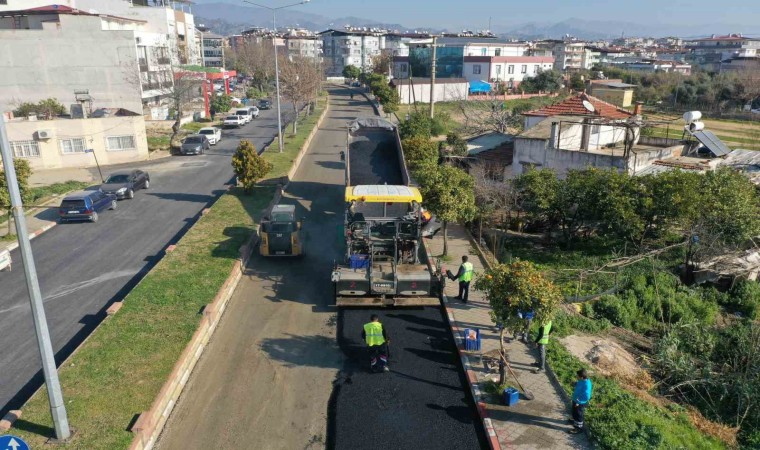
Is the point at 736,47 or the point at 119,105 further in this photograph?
the point at 736,47

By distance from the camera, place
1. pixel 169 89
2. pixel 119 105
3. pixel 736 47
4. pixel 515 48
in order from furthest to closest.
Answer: pixel 736 47 → pixel 515 48 → pixel 169 89 → pixel 119 105

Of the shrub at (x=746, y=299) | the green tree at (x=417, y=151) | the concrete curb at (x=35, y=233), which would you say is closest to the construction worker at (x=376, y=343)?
the shrub at (x=746, y=299)

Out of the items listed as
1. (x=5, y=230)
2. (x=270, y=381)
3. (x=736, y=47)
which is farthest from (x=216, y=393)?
(x=736, y=47)

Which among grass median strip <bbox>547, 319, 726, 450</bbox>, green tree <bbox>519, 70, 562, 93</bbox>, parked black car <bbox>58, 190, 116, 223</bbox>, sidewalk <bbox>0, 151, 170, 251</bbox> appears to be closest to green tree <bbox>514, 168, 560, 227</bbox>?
grass median strip <bbox>547, 319, 726, 450</bbox>

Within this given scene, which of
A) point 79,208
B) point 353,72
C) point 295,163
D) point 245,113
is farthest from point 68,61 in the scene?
point 353,72

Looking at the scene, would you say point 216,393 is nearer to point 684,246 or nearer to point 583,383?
point 583,383

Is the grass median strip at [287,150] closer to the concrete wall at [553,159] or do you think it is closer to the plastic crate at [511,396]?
the concrete wall at [553,159]

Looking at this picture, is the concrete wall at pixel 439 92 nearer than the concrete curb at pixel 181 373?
No
